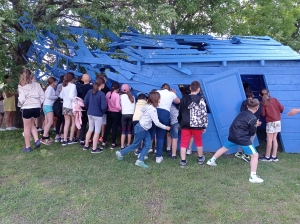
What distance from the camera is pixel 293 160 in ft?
19.7

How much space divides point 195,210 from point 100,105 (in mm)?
3173

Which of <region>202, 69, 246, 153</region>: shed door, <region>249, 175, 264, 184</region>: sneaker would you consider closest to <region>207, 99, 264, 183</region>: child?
<region>249, 175, 264, 184</region>: sneaker

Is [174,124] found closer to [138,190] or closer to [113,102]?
[113,102]

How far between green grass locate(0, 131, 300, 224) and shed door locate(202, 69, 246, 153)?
84 centimetres

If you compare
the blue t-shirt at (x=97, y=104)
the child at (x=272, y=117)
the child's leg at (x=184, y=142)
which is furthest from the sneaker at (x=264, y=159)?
the blue t-shirt at (x=97, y=104)

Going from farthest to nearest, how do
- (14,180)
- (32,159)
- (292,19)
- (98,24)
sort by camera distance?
(292,19) < (98,24) < (32,159) < (14,180)

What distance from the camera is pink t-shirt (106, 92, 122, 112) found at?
6.37m

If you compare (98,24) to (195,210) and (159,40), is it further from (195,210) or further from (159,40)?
(195,210)

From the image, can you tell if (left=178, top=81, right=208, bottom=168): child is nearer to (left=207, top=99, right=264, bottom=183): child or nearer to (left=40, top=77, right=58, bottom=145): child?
(left=207, top=99, right=264, bottom=183): child

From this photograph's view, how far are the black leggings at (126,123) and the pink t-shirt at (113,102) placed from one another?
254 mm

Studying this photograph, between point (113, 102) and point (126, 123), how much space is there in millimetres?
580

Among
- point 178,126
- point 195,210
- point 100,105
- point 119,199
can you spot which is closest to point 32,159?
point 100,105

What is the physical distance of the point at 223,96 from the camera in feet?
20.9

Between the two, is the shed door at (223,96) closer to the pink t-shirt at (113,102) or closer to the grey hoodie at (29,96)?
the pink t-shirt at (113,102)
